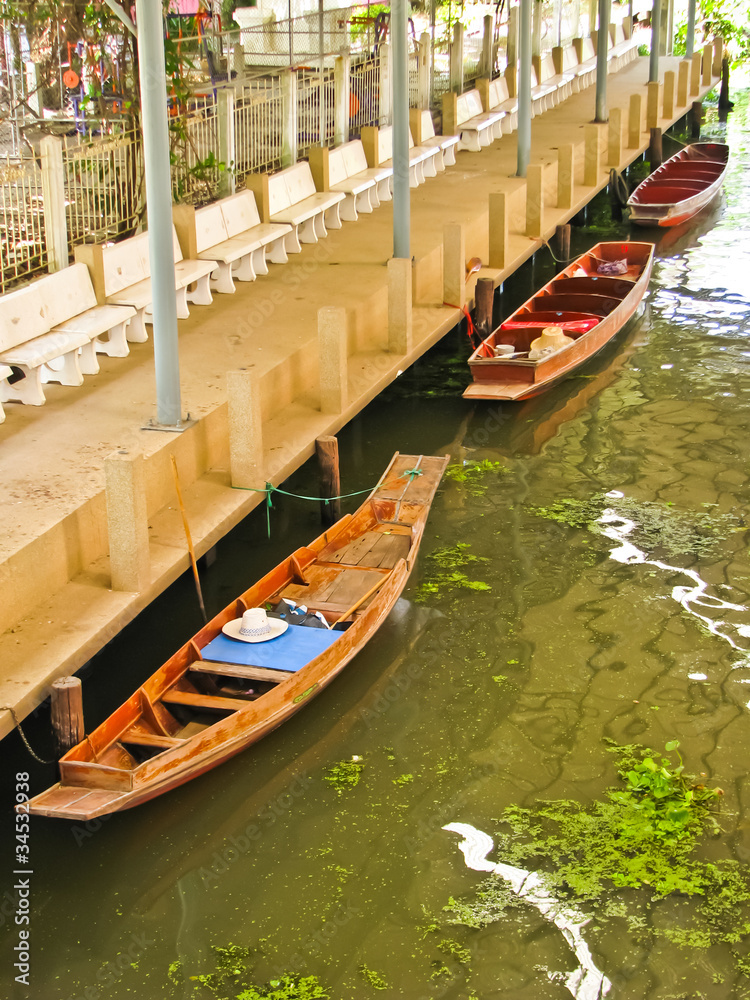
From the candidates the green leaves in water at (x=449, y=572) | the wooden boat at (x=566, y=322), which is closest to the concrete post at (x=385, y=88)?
the wooden boat at (x=566, y=322)

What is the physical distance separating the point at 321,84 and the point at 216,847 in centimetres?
1339

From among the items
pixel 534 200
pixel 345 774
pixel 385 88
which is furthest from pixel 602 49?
pixel 345 774

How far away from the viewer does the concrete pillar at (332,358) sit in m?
11.1

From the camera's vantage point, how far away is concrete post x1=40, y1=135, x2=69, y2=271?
37.3 feet

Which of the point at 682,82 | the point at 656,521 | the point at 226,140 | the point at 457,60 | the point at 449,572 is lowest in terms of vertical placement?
the point at 449,572

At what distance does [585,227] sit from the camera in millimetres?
22797

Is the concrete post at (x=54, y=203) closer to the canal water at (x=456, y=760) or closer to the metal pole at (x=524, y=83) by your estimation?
A: the canal water at (x=456, y=760)

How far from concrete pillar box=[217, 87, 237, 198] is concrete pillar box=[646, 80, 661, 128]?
1412 centimetres

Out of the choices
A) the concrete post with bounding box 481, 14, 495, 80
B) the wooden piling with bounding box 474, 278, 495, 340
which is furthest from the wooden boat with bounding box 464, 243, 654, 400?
the concrete post with bounding box 481, 14, 495, 80

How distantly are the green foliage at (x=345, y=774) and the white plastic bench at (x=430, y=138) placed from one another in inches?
577

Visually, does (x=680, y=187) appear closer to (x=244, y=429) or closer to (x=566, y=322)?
(x=566, y=322)

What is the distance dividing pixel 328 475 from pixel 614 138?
14.8 m

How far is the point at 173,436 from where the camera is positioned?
9656 mm

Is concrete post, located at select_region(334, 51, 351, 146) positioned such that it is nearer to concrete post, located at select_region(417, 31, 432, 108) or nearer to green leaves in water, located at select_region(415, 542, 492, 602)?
concrete post, located at select_region(417, 31, 432, 108)
